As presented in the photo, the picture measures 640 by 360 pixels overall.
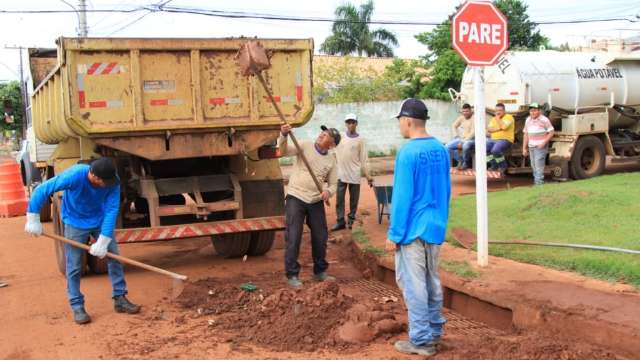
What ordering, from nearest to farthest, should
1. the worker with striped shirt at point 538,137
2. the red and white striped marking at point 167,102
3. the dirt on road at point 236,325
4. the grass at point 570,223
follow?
the dirt on road at point 236,325, the grass at point 570,223, the red and white striped marking at point 167,102, the worker with striped shirt at point 538,137

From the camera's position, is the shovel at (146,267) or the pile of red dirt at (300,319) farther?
the shovel at (146,267)

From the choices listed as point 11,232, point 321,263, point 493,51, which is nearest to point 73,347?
point 321,263

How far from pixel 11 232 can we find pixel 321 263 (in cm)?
682

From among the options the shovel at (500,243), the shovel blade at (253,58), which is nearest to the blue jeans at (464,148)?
the shovel at (500,243)

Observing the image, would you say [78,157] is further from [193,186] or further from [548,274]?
[548,274]

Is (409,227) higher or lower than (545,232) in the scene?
higher

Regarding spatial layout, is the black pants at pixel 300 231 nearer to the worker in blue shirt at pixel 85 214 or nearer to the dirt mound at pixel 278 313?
the dirt mound at pixel 278 313

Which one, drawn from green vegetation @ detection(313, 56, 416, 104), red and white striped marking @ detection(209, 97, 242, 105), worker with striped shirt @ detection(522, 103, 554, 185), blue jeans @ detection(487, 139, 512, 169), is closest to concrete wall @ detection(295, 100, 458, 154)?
green vegetation @ detection(313, 56, 416, 104)

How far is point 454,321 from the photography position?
220 inches

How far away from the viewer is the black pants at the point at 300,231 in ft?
21.8

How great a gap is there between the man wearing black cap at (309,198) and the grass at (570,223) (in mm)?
1873

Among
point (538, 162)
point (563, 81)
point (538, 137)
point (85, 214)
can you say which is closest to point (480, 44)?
point (85, 214)

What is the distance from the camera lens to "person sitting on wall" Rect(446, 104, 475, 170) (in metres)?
13.3

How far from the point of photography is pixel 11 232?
36.6ft
